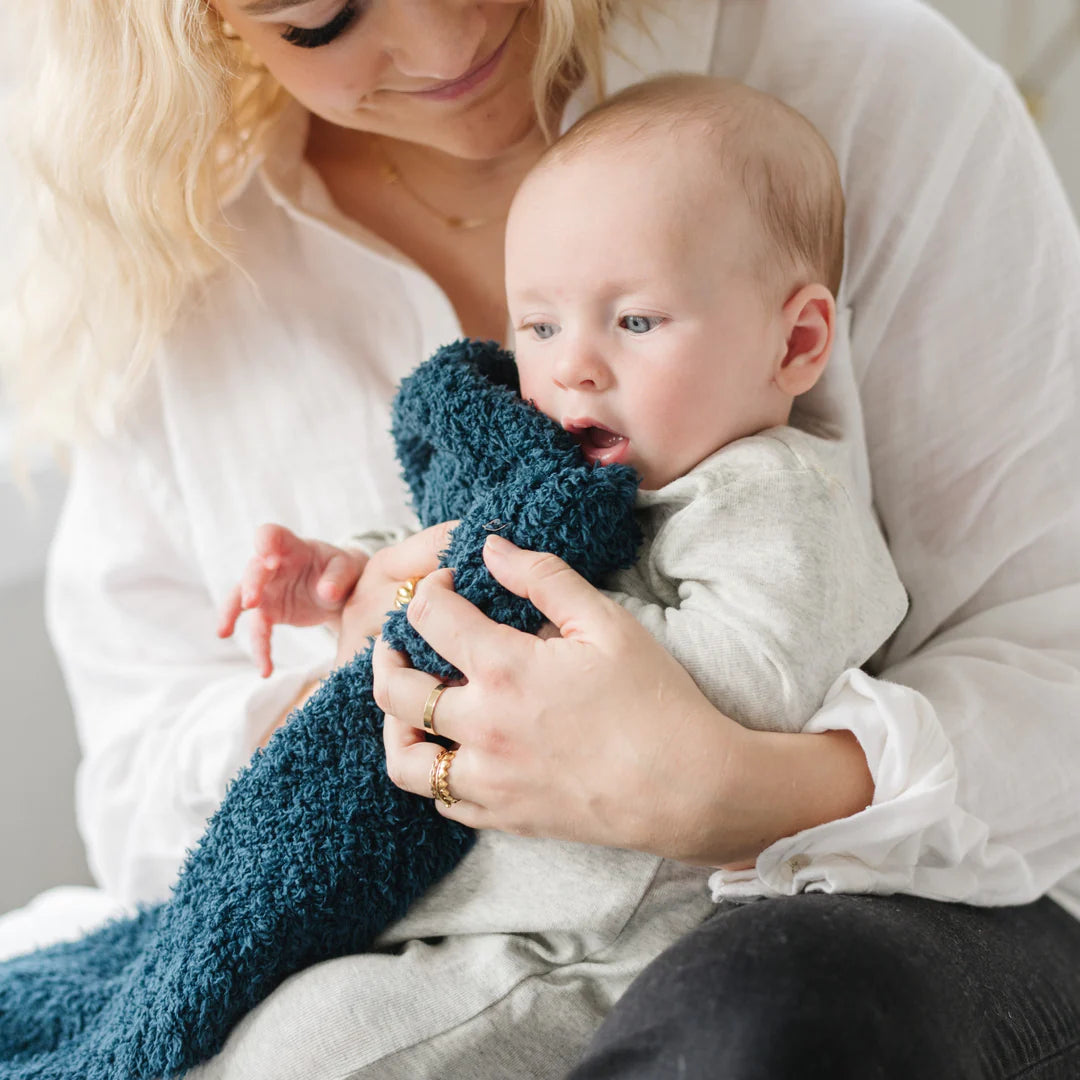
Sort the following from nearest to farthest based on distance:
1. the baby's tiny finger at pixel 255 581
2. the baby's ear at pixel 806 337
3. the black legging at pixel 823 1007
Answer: the black legging at pixel 823 1007
the baby's ear at pixel 806 337
the baby's tiny finger at pixel 255 581

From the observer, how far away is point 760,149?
34.9 inches

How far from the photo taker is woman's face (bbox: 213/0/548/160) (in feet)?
3.11

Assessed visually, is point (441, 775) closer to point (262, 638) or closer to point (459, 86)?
point (262, 638)

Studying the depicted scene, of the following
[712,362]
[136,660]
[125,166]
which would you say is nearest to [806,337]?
[712,362]

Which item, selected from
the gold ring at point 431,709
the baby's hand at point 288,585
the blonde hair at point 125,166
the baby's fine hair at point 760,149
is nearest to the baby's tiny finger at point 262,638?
the baby's hand at point 288,585

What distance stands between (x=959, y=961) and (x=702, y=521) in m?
0.34

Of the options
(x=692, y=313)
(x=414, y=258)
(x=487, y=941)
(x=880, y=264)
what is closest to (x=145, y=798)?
(x=487, y=941)

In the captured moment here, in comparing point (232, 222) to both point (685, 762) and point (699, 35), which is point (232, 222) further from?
point (685, 762)

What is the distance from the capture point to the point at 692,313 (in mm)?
855

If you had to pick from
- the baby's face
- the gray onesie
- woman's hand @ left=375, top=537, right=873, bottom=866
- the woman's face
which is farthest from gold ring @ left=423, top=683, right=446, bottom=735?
the woman's face

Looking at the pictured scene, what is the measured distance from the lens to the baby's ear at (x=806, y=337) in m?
0.90

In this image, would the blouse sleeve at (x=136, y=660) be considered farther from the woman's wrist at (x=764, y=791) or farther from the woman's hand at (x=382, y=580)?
the woman's wrist at (x=764, y=791)

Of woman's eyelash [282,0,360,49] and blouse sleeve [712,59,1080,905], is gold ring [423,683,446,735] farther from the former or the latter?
woman's eyelash [282,0,360,49]

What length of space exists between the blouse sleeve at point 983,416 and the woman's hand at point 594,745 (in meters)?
0.22
